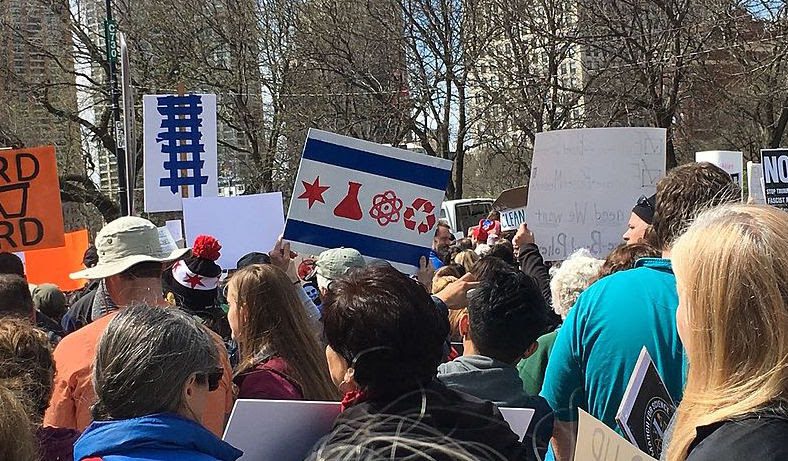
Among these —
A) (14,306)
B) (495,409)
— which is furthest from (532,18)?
(495,409)

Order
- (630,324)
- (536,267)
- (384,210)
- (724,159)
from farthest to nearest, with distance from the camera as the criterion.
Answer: (724,159) < (536,267) < (384,210) < (630,324)

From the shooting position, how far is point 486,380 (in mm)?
2709

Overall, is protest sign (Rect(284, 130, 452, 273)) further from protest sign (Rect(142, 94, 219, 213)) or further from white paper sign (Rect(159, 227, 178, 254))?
protest sign (Rect(142, 94, 219, 213))

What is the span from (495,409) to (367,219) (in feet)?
10.6

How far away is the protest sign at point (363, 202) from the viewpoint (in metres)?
5.08

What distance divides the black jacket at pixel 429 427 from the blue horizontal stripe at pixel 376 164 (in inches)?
131

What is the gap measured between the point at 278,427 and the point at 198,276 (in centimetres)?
200

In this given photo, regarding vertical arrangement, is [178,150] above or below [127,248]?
above

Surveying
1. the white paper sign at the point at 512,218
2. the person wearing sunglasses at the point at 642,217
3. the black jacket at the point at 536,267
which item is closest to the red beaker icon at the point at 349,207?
the black jacket at the point at 536,267

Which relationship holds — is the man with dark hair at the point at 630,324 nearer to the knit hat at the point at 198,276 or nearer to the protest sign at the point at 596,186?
the knit hat at the point at 198,276

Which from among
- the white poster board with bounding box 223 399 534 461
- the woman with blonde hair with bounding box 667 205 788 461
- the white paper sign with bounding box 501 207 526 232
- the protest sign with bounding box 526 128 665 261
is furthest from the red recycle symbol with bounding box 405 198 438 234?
the white paper sign with bounding box 501 207 526 232

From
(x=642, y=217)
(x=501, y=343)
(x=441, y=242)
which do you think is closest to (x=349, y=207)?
(x=642, y=217)

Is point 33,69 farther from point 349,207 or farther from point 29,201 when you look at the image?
point 349,207

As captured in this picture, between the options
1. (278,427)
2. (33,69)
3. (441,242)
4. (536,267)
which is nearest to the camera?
(278,427)
